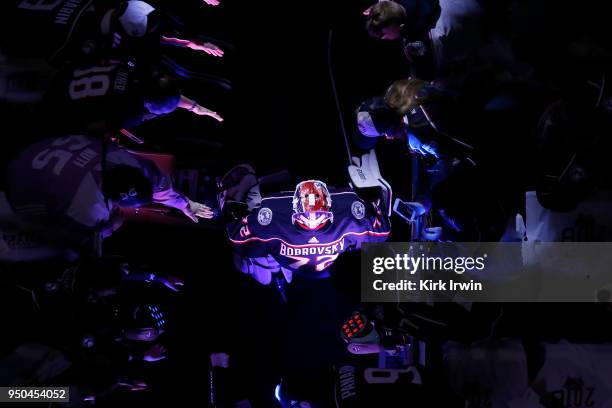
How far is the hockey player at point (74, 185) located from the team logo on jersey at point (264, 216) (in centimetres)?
147

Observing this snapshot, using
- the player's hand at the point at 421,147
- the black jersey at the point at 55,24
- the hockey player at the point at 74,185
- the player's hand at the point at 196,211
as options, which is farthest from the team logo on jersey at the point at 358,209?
the black jersey at the point at 55,24

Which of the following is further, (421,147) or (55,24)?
(421,147)

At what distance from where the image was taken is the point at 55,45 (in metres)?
3.55

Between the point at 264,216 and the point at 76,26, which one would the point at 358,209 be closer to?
the point at 264,216

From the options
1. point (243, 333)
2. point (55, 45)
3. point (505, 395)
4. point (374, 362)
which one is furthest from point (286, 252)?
point (55, 45)

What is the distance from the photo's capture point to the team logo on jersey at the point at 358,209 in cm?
499

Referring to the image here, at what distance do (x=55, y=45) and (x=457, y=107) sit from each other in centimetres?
281

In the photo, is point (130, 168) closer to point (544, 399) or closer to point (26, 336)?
point (26, 336)

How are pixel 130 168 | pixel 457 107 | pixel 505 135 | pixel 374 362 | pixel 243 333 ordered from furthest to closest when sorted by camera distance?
1. pixel 243 333
2. pixel 374 362
3. pixel 505 135
4. pixel 457 107
5. pixel 130 168

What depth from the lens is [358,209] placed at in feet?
16.5

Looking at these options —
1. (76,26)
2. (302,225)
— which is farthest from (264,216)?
(76,26)

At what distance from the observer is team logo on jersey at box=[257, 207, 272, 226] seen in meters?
4.96

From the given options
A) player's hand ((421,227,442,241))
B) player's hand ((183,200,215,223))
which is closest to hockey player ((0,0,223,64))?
player's hand ((183,200,215,223))

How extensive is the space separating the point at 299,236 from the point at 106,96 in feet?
7.12
